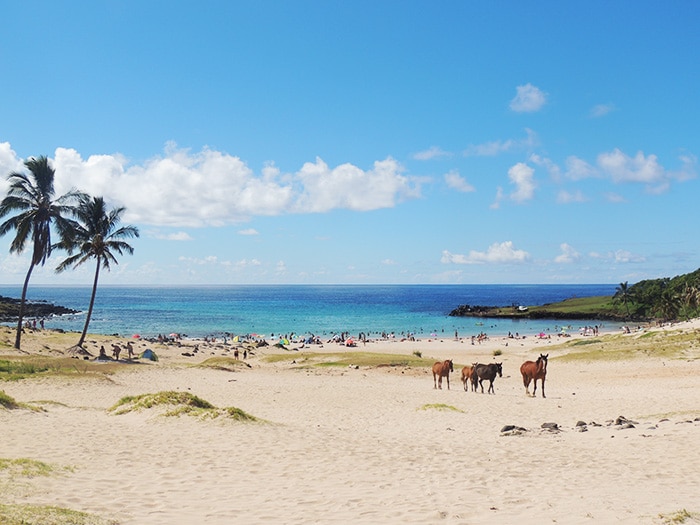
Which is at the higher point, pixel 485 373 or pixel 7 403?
pixel 7 403

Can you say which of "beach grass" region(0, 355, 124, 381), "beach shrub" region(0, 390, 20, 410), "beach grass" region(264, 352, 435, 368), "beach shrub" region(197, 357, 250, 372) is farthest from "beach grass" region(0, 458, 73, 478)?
"beach grass" region(264, 352, 435, 368)

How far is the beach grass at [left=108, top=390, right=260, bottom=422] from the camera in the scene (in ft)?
52.4

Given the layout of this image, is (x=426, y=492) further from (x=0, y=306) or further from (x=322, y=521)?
(x=0, y=306)

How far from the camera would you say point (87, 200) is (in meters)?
41.8

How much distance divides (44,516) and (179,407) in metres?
9.78

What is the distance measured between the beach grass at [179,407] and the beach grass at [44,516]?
8210mm

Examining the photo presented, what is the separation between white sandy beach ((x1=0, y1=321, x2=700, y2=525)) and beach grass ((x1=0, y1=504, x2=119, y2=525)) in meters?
0.42

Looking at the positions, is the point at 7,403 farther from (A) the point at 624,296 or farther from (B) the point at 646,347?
(A) the point at 624,296

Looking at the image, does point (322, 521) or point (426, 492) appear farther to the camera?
point (426, 492)

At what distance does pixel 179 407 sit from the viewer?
1673 cm

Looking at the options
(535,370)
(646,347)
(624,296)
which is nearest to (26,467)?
(535,370)

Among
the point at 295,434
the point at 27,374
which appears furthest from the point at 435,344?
the point at 295,434

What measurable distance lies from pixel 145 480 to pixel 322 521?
4.05 meters

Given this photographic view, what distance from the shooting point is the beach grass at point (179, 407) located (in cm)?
1598
